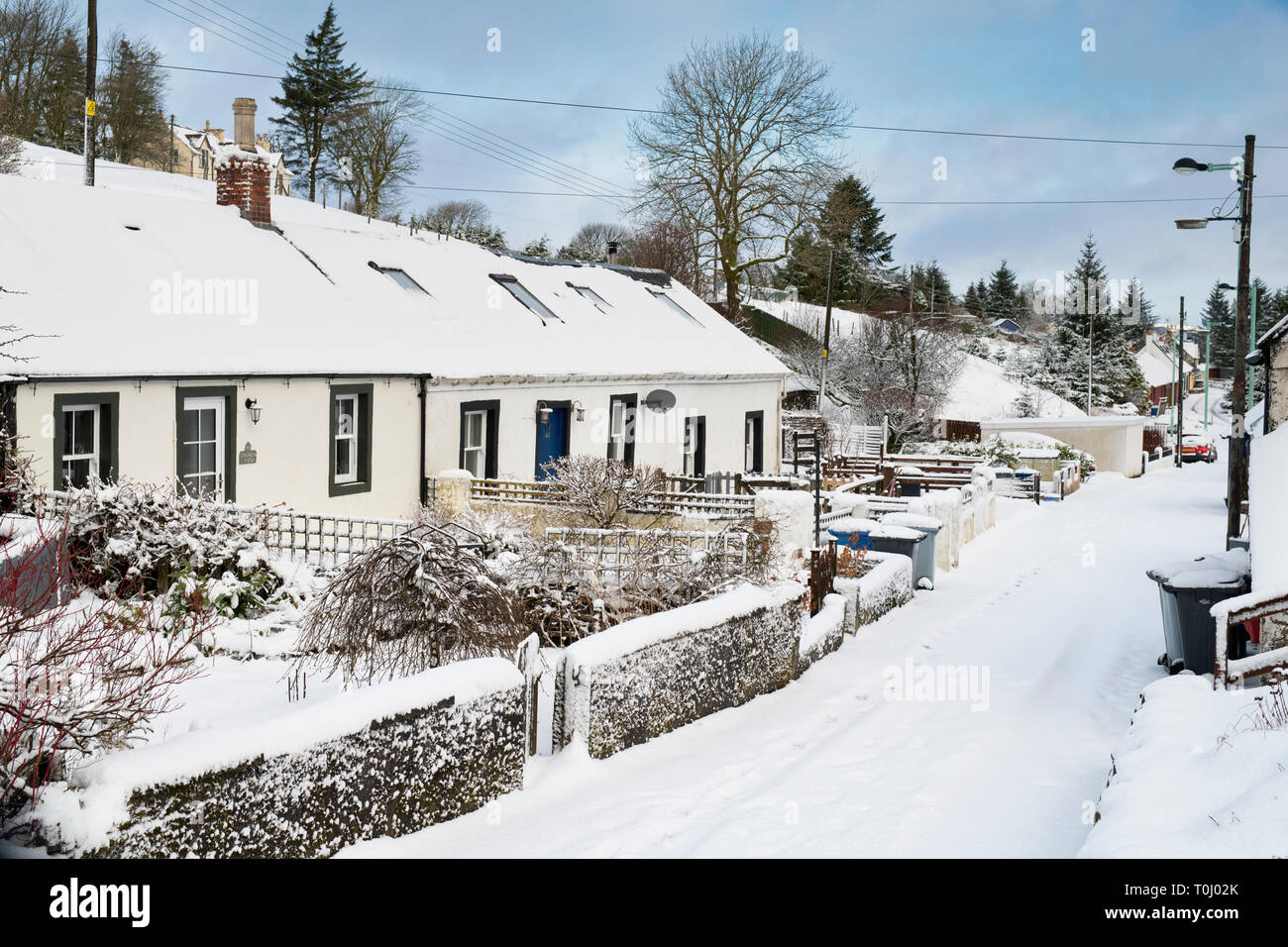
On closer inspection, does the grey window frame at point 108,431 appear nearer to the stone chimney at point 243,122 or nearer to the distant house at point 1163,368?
the stone chimney at point 243,122

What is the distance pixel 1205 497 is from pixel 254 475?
32.1 metres

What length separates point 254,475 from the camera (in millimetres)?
15719

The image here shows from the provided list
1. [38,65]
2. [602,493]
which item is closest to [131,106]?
[38,65]

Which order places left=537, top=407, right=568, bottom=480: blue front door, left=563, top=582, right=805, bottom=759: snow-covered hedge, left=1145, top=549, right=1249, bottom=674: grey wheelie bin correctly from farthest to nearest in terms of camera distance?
left=537, top=407, right=568, bottom=480: blue front door → left=1145, top=549, right=1249, bottom=674: grey wheelie bin → left=563, top=582, right=805, bottom=759: snow-covered hedge

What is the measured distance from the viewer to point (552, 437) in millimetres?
22172

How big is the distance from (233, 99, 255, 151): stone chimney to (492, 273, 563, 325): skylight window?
5757 mm

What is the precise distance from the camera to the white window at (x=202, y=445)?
1480 centimetres

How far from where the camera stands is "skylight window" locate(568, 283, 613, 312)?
2673 cm

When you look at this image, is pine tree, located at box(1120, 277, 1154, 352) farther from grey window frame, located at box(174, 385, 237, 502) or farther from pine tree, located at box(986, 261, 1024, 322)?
grey window frame, located at box(174, 385, 237, 502)

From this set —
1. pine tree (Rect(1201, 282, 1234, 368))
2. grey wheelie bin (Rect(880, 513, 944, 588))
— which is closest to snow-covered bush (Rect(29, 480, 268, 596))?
grey wheelie bin (Rect(880, 513, 944, 588))

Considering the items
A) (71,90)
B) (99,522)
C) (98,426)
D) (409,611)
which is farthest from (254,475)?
(71,90)

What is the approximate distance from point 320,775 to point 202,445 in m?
10.5

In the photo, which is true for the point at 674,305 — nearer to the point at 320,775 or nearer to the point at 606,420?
the point at 606,420
